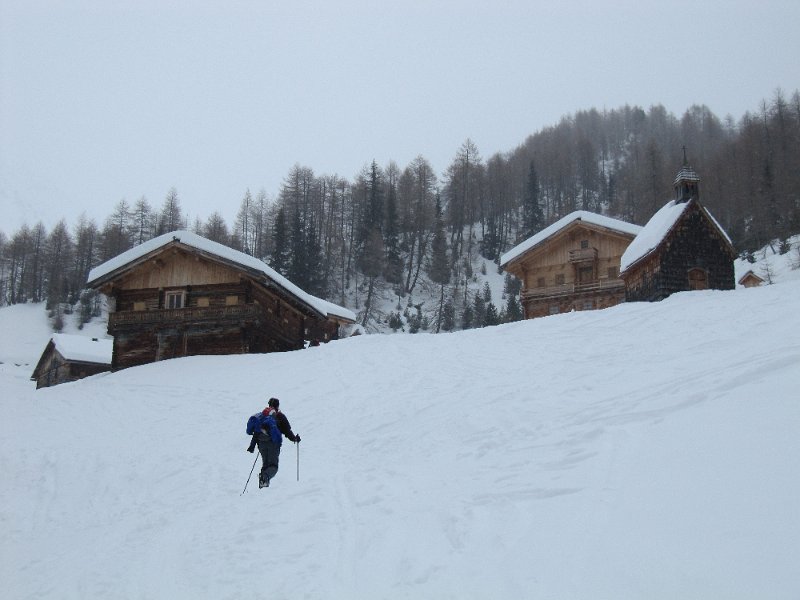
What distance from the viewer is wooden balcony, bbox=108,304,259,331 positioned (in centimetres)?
2920

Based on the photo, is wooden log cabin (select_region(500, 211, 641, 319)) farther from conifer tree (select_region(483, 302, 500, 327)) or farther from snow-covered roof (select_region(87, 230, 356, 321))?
snow-covered roof (select_region(87, 230, 356, 321))

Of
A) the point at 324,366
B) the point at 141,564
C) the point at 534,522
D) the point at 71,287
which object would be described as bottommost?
the point at 141,564

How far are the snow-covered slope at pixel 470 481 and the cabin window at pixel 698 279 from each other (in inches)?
362

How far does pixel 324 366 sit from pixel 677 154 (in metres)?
83.8

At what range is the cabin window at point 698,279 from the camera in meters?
29.4

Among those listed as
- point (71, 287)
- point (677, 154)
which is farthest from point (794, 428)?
point (677, 154)

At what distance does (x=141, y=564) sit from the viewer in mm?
8188

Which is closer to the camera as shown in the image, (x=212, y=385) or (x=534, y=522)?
(x=534, y=522)

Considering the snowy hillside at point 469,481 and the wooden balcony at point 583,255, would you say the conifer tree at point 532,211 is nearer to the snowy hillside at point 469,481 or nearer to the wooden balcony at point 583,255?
the wooden balcony at point 583,255

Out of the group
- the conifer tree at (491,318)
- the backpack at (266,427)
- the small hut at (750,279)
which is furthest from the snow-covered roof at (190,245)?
the small hut at (750,279)

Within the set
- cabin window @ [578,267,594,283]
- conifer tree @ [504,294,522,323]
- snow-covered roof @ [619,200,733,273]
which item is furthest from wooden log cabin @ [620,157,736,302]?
conifer tree @ [504,294,522,323]

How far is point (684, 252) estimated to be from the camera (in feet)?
96.8

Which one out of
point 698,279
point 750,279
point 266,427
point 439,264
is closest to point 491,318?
point 439,264

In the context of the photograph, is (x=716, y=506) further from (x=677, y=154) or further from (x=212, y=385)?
(x=677, y=154)
